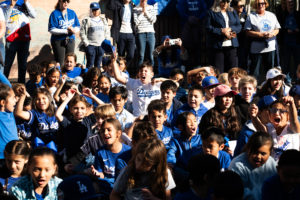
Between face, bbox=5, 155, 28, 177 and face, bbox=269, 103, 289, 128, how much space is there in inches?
95.5

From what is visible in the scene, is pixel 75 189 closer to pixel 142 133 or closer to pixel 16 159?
pixel 16 159

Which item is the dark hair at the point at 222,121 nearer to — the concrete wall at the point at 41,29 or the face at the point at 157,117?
the face at the point at 157,117

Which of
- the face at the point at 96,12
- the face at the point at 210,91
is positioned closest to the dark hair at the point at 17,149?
the face at the point at 210,91

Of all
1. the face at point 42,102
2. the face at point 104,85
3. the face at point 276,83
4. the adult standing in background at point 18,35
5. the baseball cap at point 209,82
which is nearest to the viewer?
the face at point 42,102

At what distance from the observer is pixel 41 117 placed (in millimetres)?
5934

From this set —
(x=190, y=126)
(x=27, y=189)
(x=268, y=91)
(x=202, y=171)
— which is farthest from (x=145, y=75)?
(x=202, y=171)

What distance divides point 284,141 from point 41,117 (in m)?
2.74

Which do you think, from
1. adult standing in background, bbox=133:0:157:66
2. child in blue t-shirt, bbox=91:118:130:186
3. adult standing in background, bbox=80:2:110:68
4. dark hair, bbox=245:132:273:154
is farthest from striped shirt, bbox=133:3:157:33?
dark hair, bbox=245:132:273:154

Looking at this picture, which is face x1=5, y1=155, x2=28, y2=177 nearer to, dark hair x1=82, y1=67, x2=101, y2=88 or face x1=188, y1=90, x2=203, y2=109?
face x1=188, y1=90, x2=203, y2=109

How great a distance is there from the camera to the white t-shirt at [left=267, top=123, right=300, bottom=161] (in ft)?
16.2

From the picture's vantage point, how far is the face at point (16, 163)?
469 centimetres

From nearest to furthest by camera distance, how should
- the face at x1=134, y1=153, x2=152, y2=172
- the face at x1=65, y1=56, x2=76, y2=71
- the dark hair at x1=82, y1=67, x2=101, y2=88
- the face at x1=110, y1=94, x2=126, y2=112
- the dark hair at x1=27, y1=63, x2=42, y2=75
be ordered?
the face at x1=134, y1=153, x2=152, y2=172 < the face at x1=110, y1=94, x2=126, y2=112 < the dark hair at x1=82, y1=67, x2=101, y2=88 < the dark hair at x1=27, y1=63, x2=42, y2=75 < the face at x1=65, y1=56, x2=76, y2=71

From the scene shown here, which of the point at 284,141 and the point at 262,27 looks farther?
the point at 262,27

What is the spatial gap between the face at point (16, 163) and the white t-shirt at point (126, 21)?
529 cm
